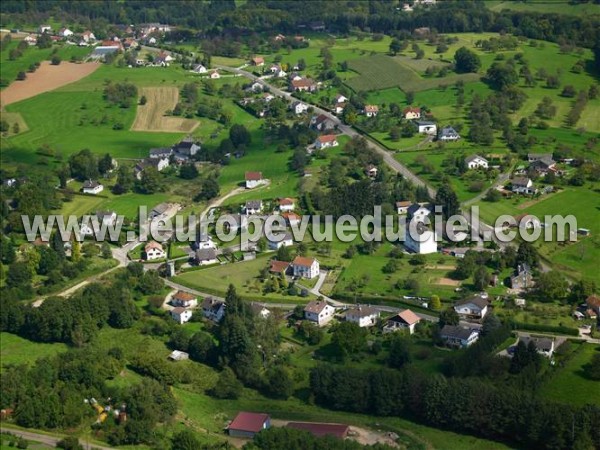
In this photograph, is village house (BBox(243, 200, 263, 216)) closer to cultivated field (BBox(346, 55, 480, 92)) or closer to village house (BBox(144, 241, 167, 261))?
village house (BBox(144, 241, 167, 261))

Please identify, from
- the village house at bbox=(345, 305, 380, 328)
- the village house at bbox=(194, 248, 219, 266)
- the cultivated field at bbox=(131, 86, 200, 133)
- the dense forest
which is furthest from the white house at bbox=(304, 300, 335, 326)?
the dense forest

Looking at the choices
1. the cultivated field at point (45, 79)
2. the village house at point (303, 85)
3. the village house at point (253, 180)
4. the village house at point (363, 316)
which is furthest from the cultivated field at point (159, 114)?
the village house at point (363, 316)

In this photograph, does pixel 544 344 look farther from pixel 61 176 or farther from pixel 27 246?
pixel 61 176

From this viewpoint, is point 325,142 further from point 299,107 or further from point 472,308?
point 472,308

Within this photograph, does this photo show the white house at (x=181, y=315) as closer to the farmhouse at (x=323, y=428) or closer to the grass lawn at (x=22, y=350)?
the grass lawn at (x=22, y=350)

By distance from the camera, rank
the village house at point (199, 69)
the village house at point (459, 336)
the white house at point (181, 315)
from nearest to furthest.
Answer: the village house at point (459, 336)
the white house at point (181, 315)
the village house at point (199, 69)

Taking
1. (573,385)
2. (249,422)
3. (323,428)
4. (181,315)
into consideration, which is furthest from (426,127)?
(249,422)

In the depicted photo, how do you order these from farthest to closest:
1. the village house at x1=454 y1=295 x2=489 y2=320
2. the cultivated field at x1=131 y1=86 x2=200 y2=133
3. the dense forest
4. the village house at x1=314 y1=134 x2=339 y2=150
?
1. the dense forest
2. the cultivated field at x1=131 y1=86 x2=200 y2=133
3. the village house at x1=314 y1=134 x2=339 y2=150
4. the village house at x1=454 y1=295 x2=489 y2=320
